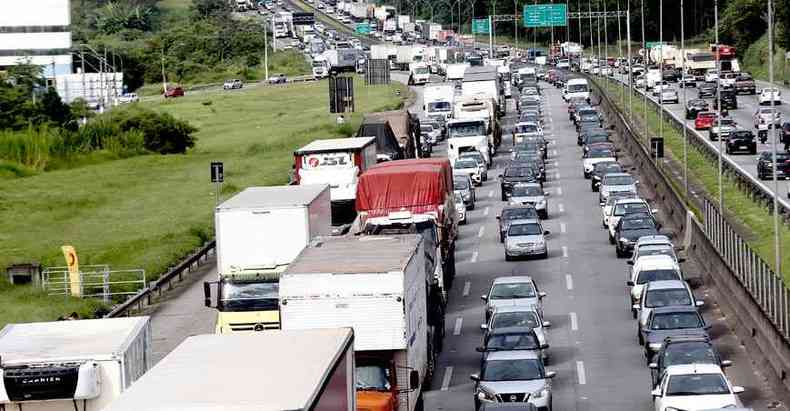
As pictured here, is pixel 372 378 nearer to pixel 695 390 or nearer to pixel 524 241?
pixel 695 390

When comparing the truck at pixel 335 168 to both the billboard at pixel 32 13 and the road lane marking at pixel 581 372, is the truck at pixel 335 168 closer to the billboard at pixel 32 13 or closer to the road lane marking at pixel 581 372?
the road lane marking at pixel 581 372

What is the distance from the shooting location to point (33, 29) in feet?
515

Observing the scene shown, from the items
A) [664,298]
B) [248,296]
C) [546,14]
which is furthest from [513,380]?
[546,14]

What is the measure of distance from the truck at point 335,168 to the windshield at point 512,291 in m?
15.7

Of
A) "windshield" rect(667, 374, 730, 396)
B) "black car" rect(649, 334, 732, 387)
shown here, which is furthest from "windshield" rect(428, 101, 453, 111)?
"windshield" rect(667, 374, 730, 396)

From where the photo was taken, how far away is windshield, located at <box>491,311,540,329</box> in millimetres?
36312

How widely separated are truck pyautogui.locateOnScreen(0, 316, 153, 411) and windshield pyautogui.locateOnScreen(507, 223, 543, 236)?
28495 millimetres

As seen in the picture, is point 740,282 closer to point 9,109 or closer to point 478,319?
point 478,319

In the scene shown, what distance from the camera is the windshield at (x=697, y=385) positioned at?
28.2m

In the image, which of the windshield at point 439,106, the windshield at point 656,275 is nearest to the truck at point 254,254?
the windshield at point 656,275

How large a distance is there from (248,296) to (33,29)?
128030 millimetres

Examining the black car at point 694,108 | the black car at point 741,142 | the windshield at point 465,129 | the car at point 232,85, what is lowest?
the black car at point 741,142

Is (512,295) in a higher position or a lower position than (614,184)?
lower

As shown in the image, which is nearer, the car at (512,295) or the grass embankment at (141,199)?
the car at (512,295)
